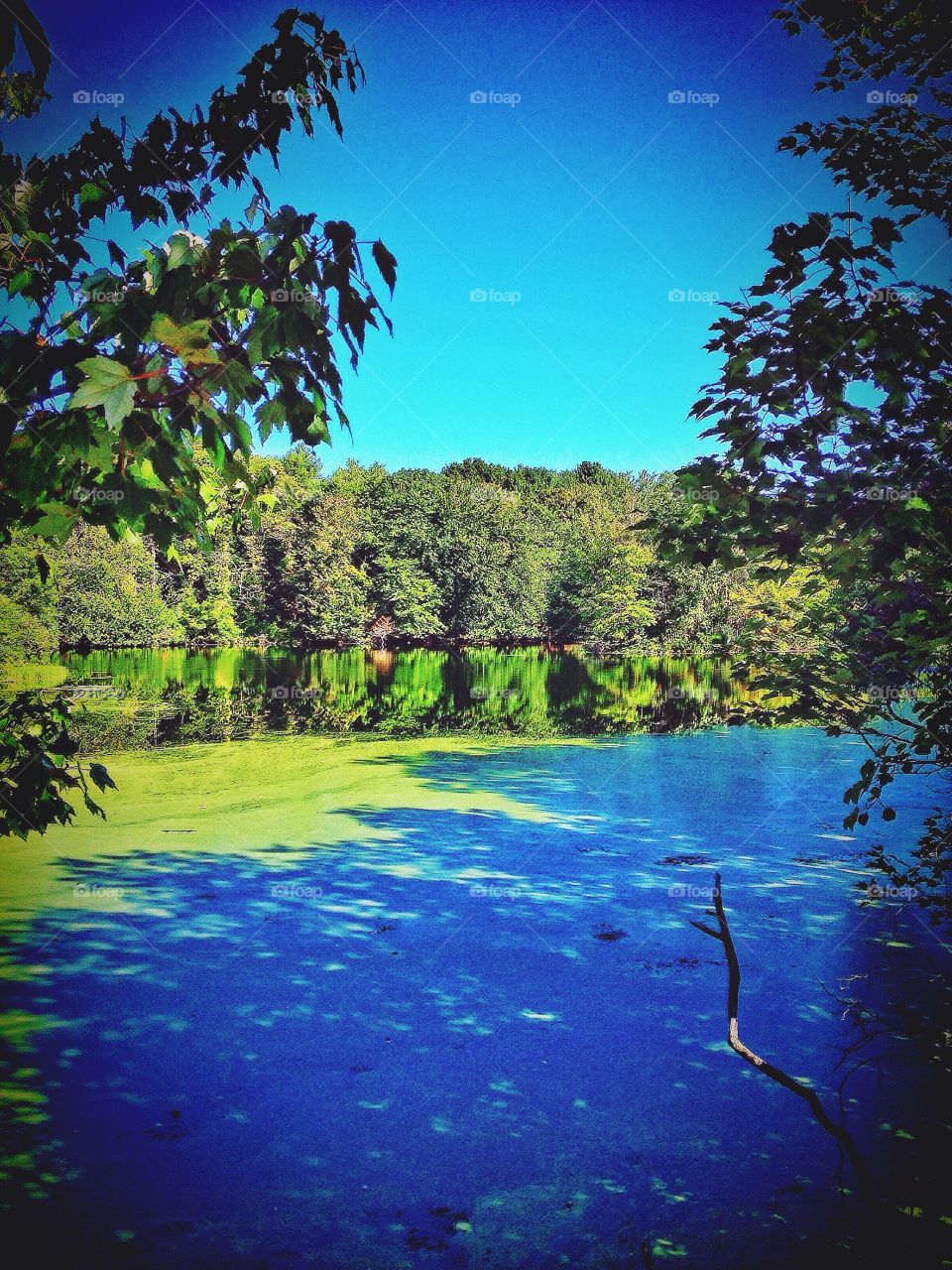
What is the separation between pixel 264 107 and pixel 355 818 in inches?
189

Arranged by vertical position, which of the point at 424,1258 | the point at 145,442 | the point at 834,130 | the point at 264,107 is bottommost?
the point at 424,1258

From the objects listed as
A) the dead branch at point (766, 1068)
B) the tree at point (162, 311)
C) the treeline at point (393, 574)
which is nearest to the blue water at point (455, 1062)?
the dead branch at point (766, 1068)

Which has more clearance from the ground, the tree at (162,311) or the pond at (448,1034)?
the tree at (162,311)

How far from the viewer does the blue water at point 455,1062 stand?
183cm

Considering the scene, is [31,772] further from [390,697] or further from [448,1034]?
→ [390,697]

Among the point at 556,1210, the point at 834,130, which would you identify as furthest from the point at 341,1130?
the point at 834,130

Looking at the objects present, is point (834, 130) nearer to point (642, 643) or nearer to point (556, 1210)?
point (556, 1210)

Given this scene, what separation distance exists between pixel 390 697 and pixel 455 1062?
1008 cm

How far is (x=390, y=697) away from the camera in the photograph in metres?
12.5

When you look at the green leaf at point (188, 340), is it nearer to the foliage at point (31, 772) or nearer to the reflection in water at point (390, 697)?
the foliage at point (31, 772)

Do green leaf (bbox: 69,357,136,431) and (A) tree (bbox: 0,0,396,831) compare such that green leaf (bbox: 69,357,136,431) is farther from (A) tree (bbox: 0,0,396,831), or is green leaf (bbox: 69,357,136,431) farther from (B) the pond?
(B) the pond

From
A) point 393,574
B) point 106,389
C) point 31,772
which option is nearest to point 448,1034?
point 31,772

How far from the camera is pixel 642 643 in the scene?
1612 centimetres

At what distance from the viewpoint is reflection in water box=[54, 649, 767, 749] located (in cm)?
928
